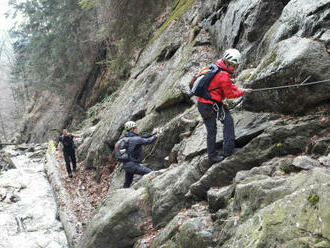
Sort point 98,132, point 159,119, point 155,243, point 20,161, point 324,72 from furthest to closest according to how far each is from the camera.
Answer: point 20,161 → point 98,132 → point 159,119 → point 155,243 → point 324,72

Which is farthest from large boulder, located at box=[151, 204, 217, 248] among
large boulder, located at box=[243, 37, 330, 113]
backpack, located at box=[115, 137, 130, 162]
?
backpack, located at box=[115, 137, 130, 162]

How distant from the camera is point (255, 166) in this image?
5938mm

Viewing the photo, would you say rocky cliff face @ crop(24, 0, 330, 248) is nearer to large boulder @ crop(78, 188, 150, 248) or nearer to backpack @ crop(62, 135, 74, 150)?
large boulder @ crop(78, 188, 150, 248)

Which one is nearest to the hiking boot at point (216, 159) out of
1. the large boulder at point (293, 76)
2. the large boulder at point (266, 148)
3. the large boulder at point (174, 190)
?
the large boulder at point (266, 148)

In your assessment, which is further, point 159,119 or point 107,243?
point 159,119

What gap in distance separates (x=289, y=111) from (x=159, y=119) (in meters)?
5.87

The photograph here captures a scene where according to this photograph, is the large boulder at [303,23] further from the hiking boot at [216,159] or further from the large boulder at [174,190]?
the large boulder at [174,190]

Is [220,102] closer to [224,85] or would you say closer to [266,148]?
[224,85]

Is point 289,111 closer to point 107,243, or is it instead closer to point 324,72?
point 324,72

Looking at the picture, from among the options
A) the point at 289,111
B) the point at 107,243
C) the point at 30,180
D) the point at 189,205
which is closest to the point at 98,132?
the point at 30,180

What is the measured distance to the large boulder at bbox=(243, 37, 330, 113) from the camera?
216 inches

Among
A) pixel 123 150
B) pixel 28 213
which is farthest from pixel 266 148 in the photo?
pixel 28 213

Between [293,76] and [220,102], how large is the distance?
1.56 metres

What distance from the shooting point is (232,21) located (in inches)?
402
